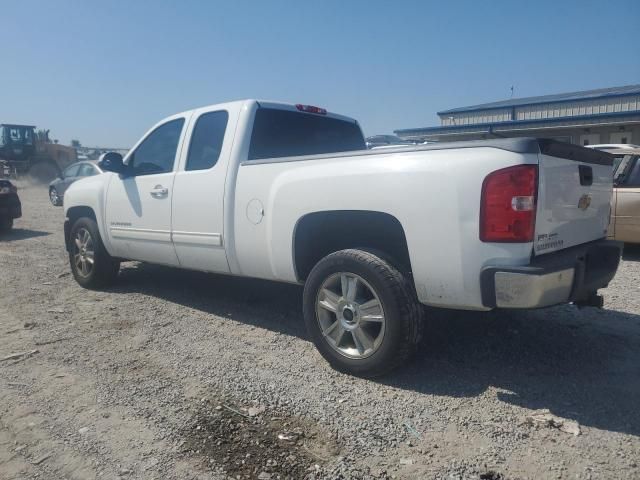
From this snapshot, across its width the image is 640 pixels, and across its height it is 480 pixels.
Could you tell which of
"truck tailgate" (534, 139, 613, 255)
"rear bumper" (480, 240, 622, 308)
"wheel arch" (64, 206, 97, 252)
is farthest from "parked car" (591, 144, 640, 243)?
"wheel arch" (64, 206, 97, 252)

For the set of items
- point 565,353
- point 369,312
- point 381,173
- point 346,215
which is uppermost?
point 381,173

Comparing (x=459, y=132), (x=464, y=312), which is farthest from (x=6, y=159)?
(x=464, y=312)

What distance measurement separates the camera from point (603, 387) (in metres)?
3.31

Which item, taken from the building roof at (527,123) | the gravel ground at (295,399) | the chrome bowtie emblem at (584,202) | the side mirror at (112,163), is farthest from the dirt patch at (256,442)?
the building roof at (527,123)

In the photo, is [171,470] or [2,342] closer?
[171,470]

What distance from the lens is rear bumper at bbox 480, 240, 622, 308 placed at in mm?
2807

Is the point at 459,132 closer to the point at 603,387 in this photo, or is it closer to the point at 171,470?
the point at 603,387

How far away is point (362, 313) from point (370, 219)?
64cm

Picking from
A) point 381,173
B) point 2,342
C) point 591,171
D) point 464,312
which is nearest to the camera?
point 381,173

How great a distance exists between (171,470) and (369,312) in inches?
60.6

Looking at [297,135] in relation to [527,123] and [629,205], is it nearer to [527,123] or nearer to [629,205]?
[629,205]

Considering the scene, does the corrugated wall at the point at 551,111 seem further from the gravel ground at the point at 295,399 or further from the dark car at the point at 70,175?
the gravel ground at the point at 295,399

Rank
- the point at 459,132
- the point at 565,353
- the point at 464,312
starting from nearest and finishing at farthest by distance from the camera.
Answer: the point at 565,353, the point at 464,312, the point at 459,132

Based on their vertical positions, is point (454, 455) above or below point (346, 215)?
below
